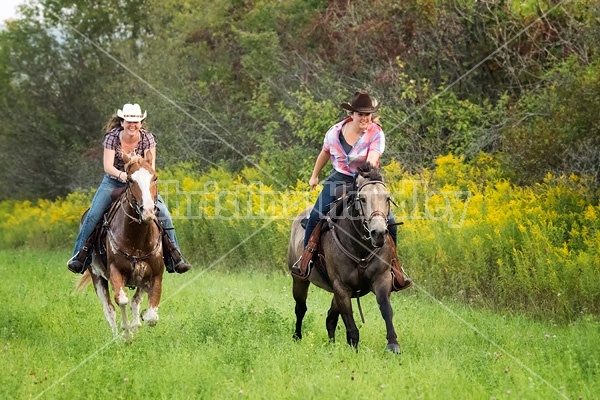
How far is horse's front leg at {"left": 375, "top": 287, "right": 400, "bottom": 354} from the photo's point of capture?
9.58 m

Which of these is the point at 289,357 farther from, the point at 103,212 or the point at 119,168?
the point at 119,168

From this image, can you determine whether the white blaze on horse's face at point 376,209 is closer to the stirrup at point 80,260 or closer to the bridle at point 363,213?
the bridle at point 363,213

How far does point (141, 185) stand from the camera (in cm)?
1030

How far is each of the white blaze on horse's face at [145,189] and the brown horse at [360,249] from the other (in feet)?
6.61

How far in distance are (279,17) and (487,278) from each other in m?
19.1

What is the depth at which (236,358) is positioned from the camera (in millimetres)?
9258

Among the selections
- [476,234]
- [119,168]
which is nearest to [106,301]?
[119,168]

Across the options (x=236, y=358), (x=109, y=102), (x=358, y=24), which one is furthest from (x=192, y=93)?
(x=236, y=358)

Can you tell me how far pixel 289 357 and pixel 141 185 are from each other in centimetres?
257

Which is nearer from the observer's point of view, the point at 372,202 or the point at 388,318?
the point at 372,202

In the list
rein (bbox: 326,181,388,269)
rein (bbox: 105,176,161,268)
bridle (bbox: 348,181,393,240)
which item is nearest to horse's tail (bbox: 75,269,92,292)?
rein (bbox: 105,176,161,268)

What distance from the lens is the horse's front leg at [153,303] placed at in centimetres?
1105

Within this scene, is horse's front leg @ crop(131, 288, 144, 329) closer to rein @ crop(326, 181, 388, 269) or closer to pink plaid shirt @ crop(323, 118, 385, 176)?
rein @ crop(326, 181, 388, 269)

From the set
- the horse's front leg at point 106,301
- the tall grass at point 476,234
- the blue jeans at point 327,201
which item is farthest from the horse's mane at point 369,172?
the horse's front leg at point 106,301
